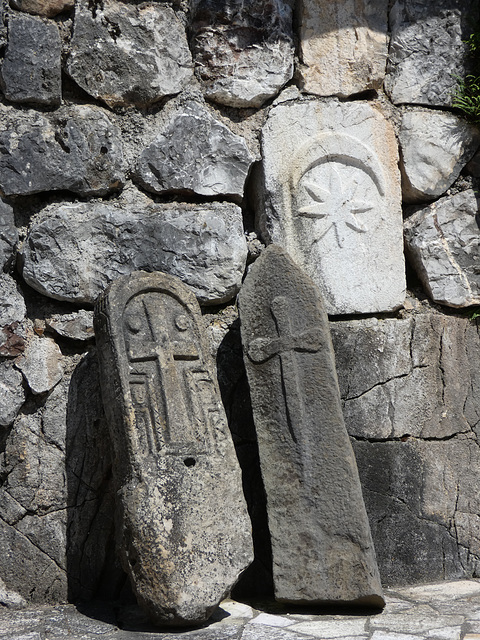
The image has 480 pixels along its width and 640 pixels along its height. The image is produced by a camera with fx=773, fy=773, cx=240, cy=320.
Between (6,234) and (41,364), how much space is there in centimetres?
43

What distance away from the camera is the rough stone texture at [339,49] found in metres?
2.80

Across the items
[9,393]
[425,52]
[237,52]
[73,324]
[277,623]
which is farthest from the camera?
[425,52]

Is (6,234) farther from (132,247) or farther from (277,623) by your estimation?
(277,623)

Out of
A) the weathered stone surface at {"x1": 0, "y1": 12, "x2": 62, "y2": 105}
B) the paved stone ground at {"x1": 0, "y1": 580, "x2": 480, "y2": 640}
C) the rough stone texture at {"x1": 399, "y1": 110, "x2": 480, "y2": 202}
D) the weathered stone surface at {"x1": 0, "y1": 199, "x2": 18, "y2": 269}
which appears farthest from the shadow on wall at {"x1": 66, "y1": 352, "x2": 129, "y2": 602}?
the rough stone texture at {"x1": 399, "y1": 110, "x2": 480, "y2": 202}

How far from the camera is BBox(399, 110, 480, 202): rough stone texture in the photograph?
282 cm

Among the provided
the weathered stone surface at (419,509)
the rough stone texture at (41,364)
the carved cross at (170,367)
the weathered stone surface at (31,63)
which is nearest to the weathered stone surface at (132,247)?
the rough stone texture at (41,364)

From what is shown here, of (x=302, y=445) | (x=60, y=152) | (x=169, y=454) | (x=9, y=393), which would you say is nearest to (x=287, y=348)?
(x=302, y=445)

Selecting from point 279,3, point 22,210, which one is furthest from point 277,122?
point 22,210

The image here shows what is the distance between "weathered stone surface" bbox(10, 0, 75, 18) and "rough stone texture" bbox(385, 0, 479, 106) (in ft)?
3.86

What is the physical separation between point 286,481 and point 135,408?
1.62 feet

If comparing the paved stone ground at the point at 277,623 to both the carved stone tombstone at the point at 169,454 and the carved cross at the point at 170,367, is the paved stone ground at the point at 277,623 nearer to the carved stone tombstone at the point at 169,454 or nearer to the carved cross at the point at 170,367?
the carved stone tombstone at the point at 169,454

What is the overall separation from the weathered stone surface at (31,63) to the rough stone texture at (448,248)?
134cm

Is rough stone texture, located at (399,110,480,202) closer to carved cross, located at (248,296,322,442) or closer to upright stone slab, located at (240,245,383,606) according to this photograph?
upright stone slab, located at (240,245,383,606)

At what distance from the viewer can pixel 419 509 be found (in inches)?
100
